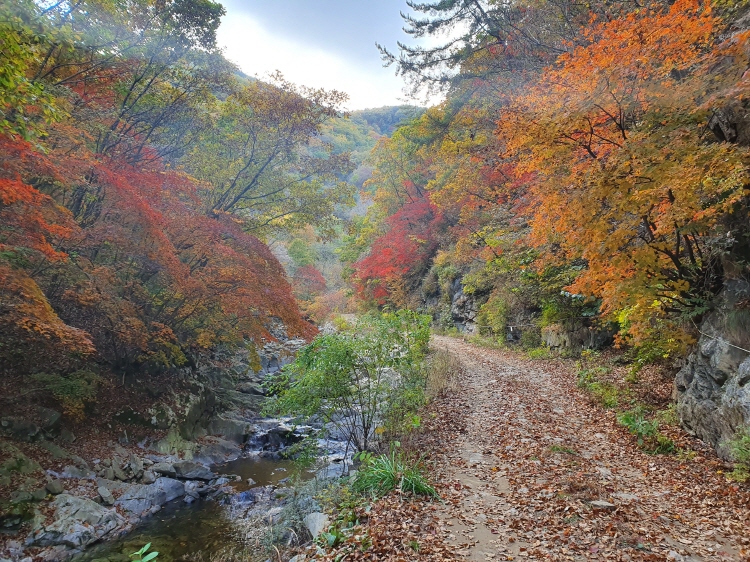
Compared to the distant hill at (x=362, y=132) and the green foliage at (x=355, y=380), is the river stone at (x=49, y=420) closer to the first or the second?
the green foliage at (x=355, y=380)

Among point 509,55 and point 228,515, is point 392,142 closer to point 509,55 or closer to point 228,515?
point 509,55

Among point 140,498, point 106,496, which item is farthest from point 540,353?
point 106,496

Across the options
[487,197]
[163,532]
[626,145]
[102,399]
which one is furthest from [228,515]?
[487,197]

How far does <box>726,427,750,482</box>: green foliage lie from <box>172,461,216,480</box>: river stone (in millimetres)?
10322

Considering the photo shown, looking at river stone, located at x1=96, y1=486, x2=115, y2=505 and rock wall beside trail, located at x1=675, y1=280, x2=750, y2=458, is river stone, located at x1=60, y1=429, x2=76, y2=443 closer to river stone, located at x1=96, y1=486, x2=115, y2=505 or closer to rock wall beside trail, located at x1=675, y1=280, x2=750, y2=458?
river stone, located at x1=96, y1=486, x2=115, y2=505

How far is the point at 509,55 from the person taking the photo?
1744 centimetres

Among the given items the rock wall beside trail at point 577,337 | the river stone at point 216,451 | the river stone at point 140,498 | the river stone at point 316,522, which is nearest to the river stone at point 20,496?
the river stone at point 140,498

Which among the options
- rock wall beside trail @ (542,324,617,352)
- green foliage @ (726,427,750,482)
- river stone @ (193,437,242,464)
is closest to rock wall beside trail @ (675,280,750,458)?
green foliage @ (726,427,750,482)

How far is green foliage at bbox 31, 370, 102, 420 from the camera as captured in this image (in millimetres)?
8844

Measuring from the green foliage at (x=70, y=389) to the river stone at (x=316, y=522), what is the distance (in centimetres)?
634

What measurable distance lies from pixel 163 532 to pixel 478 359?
1155cm

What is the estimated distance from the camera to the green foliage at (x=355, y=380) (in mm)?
7176

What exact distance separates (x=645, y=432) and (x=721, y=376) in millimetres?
1558

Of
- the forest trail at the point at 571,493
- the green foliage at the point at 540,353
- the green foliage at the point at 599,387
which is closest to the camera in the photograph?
the forest trail at the point at 571,493
